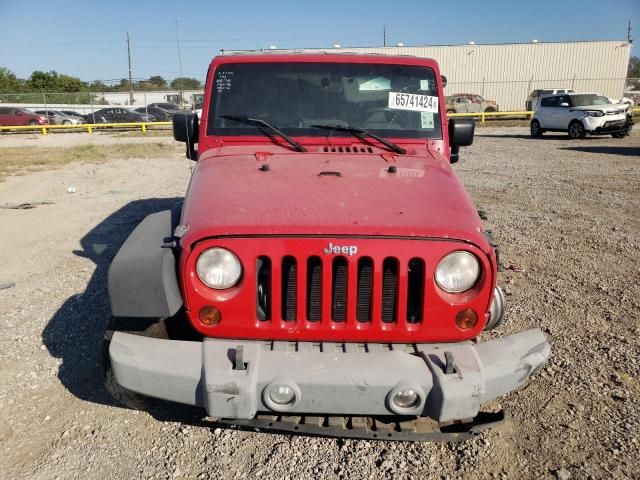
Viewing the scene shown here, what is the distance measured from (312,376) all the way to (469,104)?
33843 millimetres

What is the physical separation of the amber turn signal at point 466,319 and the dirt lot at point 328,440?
0.75m

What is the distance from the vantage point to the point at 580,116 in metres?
19.5

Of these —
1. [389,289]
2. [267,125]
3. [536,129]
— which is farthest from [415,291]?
[536,129]

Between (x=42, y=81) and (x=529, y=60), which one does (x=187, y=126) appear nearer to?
(x=529, y=60)

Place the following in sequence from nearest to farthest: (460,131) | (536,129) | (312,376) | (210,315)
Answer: (312,376) < (210,315) < (460,131) < (536,129)

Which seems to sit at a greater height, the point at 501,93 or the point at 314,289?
the point at 501,93

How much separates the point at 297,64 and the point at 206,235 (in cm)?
194

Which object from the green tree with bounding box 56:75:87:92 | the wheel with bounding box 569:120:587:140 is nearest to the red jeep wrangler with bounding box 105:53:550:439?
the wheel with bounding box 569:120:587:140

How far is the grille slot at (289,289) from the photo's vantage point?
2.49m

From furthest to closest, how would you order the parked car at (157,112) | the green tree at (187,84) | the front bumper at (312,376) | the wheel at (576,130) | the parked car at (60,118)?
the parked car at (157,112) < the parked car at (60,118) < the wheel at (576,130) < the green tree at (187,84) < the front bumper at (312,376)

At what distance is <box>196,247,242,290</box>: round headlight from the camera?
8.07 ft

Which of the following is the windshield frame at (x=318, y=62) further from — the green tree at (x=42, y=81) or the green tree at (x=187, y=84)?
the green tree at (x=42, y=81)

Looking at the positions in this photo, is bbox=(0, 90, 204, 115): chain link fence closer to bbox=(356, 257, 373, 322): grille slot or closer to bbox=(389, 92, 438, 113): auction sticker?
bbox=(389, 92, 438, 113): auction sticker

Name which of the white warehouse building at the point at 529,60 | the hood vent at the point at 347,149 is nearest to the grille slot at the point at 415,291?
the hood vent at the point at 347,149
